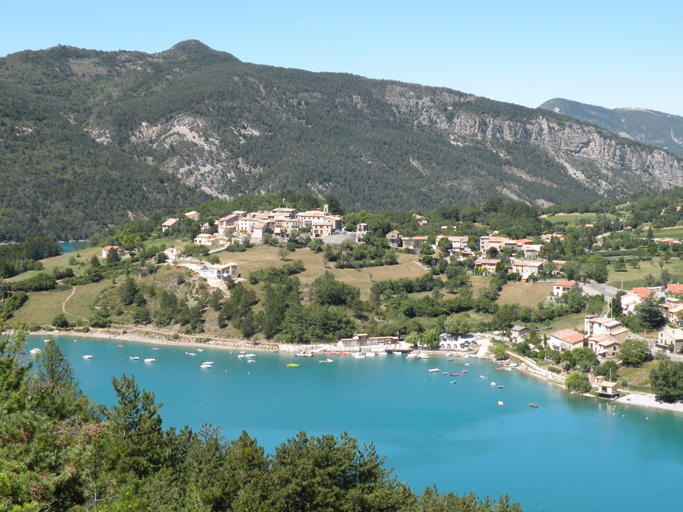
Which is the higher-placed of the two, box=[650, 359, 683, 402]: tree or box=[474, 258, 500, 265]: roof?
box=[474, 258, 500, 265]: roof

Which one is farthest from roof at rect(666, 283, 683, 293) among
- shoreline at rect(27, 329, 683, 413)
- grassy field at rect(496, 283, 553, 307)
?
shoreline at rect(27, 329, 683, 413)

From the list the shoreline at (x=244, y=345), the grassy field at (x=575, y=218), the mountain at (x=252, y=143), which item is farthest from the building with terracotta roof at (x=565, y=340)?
the mountain at (x=252, y=143)

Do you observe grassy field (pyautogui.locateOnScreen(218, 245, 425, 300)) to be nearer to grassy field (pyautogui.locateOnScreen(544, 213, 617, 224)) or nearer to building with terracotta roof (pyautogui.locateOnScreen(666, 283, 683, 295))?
building with terracotta roof (pyautogui.locateOnScreen(666, 283, 683, 295))

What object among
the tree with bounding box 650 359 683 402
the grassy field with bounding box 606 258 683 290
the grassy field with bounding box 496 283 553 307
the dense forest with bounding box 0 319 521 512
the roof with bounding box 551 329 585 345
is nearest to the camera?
the dense forest with bounding box 0 319 521 512

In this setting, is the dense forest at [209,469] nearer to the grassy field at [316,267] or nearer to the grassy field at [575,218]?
the grassy field at [316,267]

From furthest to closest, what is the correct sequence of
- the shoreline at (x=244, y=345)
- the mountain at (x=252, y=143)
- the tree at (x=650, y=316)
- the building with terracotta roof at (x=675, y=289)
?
1. the mountain at (x=252, y=143)
2. the building with terracotta roof at (x=675, y=289)
3. the tree at (x=650, y=316)
4. the shoreline at (x=244, y=345)

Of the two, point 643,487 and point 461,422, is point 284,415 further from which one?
point 643,487

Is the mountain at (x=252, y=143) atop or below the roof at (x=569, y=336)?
atop
